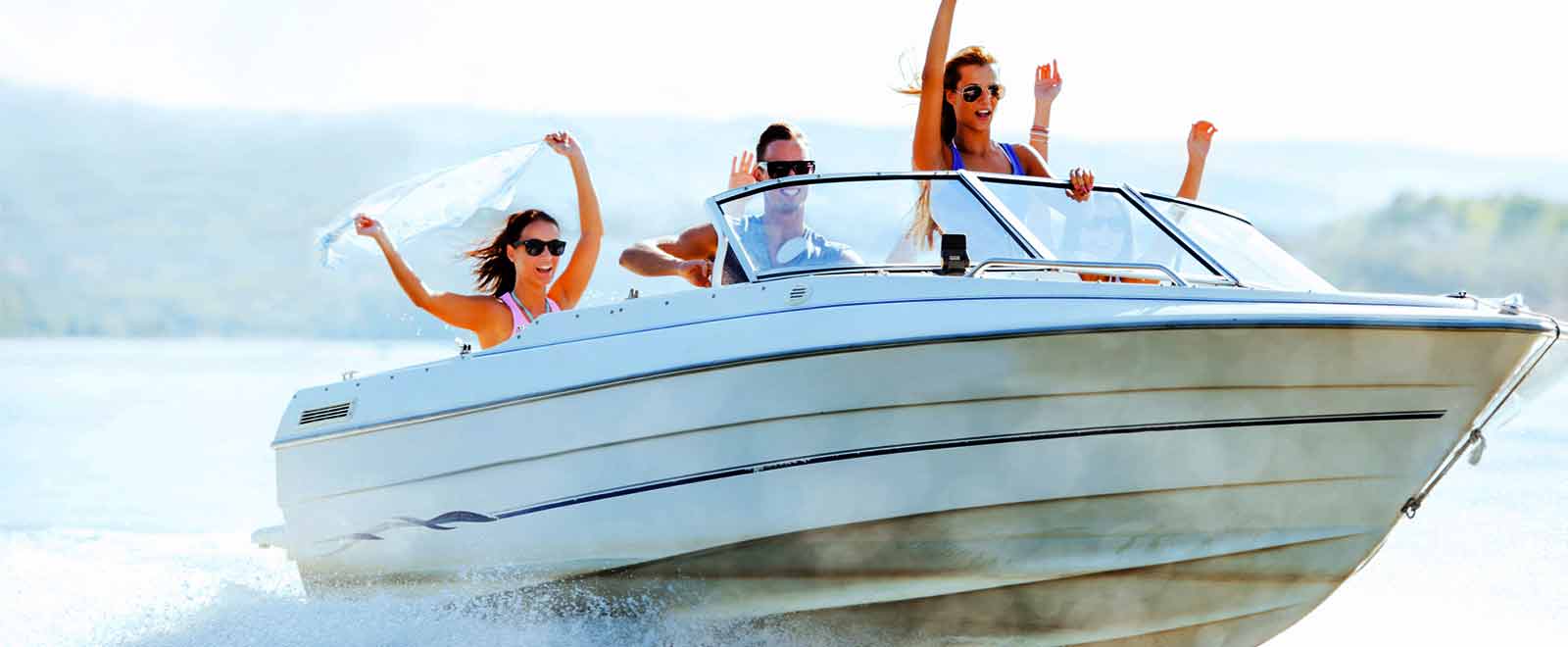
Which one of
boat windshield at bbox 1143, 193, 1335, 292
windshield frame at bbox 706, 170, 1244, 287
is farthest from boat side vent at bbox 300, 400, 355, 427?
boat windshield at bbox 1143, 193, 1335, 292

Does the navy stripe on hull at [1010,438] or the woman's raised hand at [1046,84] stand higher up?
the woman's raised hand at [1046,84]

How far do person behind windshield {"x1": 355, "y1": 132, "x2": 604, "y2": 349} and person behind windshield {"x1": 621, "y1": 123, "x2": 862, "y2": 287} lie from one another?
16.0 inches

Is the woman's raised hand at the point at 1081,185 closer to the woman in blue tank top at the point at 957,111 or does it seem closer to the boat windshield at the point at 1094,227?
the boat windshield at the point at 1094,227

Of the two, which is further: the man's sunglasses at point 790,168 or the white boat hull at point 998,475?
the man's sunglasses at point 790,168

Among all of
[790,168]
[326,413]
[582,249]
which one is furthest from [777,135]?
[326,413]

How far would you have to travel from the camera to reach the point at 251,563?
8062 millimetres

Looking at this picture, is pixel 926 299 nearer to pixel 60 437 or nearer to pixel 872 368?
pixel 872 368

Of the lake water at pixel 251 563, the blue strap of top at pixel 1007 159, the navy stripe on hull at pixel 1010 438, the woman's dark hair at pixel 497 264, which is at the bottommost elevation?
the lake water at pixel 251 563

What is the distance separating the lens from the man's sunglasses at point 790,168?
16.7 feet

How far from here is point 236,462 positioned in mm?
13164

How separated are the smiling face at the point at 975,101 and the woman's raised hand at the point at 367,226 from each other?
2194mm

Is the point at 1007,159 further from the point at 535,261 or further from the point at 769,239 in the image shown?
the point at 535,261

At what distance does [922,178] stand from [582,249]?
1679 millimetres

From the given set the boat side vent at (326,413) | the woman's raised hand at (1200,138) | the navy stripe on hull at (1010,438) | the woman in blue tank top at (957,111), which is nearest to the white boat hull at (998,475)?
the navy stripe on hull at (1010,438)
